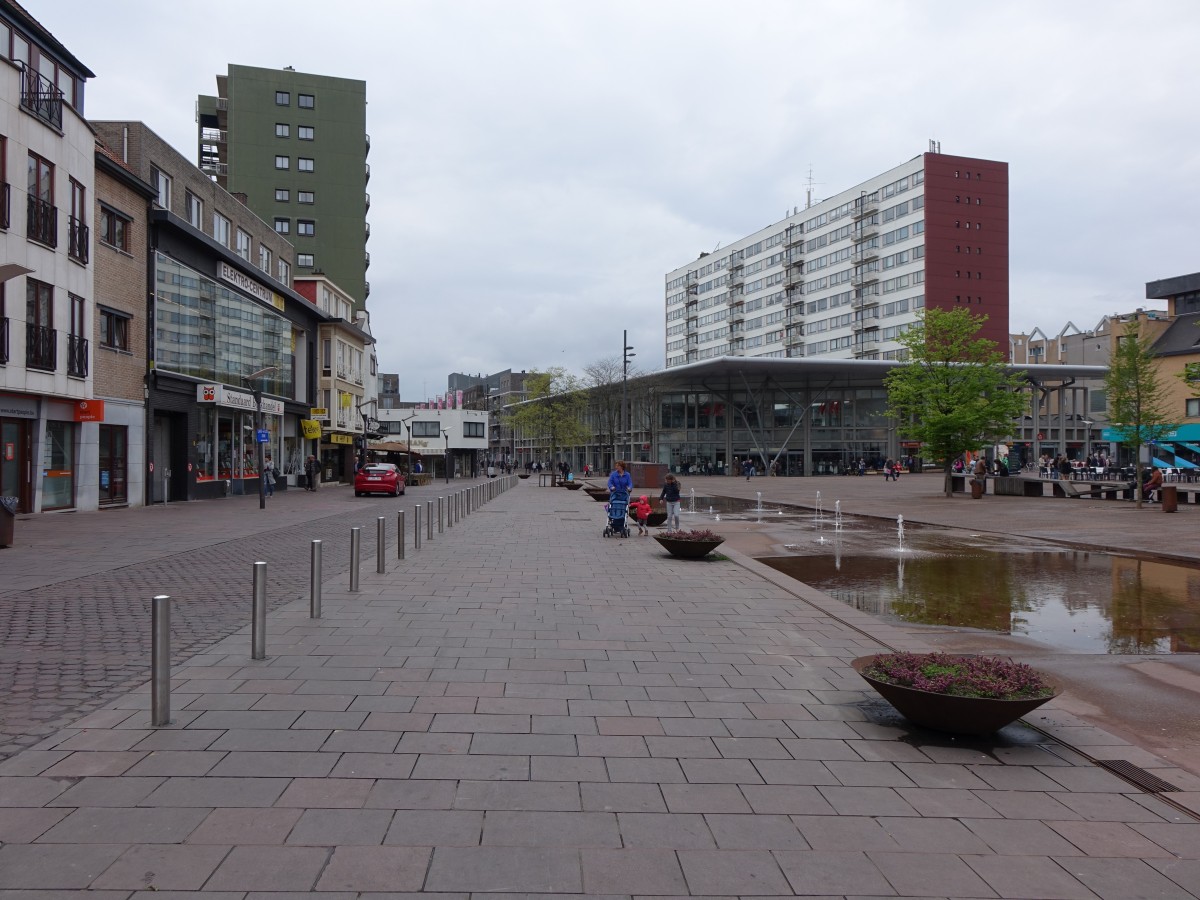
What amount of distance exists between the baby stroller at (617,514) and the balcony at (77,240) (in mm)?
16479

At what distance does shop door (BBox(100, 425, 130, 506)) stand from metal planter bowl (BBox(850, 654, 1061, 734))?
26.1 m

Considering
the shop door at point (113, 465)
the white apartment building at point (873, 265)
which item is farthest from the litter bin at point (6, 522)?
the white apartment building at point (873, 265)

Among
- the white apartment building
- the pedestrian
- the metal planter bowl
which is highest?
the white apartment building

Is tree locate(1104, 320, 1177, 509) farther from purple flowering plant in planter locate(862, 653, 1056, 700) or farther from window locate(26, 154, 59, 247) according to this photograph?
window locate(26, 154, 59, 247)

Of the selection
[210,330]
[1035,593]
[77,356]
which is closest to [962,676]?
[1035,593]

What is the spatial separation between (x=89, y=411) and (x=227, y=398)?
29.1 ft

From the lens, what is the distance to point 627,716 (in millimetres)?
5535

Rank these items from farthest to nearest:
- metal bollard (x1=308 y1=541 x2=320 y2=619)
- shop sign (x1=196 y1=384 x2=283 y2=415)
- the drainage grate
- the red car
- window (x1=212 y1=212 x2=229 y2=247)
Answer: the red car → window (x1=212 y1=212 x2=229 y2=247) → shop sign (x1=196 y1=384 x2=283 y2=415) → metal bollard (x1=308 y1=541 x2=320 y2=619) → the drainage grate

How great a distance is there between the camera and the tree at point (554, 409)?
6197cm

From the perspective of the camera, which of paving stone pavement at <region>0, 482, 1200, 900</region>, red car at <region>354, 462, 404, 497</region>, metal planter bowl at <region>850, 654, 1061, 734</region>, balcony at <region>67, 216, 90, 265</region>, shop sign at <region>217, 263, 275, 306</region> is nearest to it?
paving stone pavement at <region>0, 482, 1200, 900</region>

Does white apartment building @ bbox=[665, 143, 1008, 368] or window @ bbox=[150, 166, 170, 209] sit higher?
white apartment building @ bbox=[665, 143, 1008, 368]

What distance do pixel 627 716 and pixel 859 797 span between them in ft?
5.54

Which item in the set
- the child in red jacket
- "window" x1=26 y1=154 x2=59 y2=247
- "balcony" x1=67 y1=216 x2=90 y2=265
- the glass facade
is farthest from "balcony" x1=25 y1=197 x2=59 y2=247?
the child in red jacket

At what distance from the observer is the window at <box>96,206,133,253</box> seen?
1000 inches
